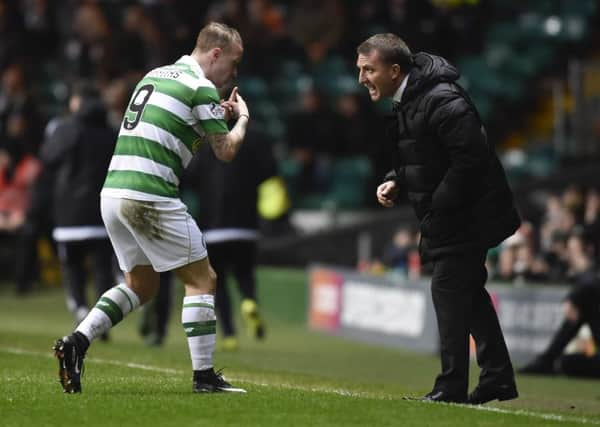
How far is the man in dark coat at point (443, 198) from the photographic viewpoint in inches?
319

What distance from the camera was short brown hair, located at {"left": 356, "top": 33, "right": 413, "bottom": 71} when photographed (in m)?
8.19

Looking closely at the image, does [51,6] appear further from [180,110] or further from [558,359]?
[180,110]

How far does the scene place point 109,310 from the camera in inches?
324

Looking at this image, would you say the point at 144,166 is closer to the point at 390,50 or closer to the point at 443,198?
the point at 390,50

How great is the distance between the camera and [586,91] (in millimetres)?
18172

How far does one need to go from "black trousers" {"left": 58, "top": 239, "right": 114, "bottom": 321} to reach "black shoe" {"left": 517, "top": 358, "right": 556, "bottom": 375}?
407cm

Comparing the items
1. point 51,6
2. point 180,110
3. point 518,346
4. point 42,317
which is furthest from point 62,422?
point 51,6

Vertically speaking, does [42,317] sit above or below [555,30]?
below

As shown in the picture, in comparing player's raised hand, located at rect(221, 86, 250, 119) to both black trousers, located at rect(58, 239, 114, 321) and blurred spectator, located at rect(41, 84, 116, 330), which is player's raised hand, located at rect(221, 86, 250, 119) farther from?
black trousers, located at rect(58, 239, 114, 321)

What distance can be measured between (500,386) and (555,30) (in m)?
13.6

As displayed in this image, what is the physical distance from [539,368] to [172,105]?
607cm

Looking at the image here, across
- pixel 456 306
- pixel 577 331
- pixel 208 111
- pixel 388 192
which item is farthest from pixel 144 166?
pixel 577 331

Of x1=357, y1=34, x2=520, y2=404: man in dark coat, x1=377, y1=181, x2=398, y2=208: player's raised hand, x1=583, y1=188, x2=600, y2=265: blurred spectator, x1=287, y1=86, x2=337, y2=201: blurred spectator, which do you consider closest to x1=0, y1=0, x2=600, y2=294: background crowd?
x1=287, y1=86, x2=337, y2=201: blurred spectator

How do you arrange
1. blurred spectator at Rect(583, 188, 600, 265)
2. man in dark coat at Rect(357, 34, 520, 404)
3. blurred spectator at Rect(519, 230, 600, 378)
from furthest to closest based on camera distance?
blurred spectator at Rect(583, 188, 600, 265), blurred spectator at Rect(519, 230, 600, 378), man in dark coat at Rect(357, 34, 520, 404)
